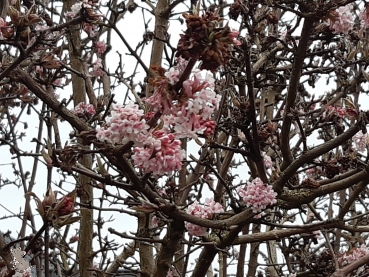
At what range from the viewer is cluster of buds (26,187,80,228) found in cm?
145

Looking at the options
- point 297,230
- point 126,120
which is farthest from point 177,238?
point 126,120

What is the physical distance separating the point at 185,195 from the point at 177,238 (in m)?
0.95

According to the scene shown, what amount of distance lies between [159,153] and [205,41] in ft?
1.09

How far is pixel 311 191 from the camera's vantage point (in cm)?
226

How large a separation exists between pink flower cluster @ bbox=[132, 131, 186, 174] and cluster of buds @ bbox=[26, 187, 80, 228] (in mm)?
300

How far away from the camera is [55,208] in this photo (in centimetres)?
146

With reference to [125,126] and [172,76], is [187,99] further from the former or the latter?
[125,126]

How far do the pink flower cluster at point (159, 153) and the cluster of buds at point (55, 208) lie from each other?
0.30 meters

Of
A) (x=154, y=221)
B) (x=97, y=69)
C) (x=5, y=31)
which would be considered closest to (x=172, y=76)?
(x=5, y=31)

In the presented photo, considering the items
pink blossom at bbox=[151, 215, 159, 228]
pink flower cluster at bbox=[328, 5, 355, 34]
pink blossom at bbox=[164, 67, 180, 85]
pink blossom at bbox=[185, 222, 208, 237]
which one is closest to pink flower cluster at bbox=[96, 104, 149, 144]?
pink blossom at bbox=[164, 67, 180, 85]

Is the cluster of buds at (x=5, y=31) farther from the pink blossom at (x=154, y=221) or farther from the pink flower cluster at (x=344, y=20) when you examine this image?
the pink blossom at (x=154, y=221)

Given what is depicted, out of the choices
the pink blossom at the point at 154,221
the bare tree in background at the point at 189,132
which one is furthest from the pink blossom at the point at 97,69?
the pink blossom at the point at 154,221

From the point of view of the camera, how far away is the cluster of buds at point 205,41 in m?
1.09

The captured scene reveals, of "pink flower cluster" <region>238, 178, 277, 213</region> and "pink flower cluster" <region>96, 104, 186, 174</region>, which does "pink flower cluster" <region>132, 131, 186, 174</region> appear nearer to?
"pink flower cluster" <region>96, 104, 186, 174</region>
